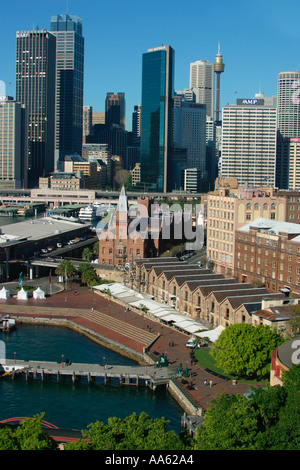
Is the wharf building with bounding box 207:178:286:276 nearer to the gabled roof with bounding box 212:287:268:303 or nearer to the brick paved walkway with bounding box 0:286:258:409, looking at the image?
the gabled roof with bounding box 212:287:268:303

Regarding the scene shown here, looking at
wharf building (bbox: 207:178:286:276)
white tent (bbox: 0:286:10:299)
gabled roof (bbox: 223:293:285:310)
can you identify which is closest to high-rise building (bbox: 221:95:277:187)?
wharf building (bbox: 207:178:286:276)

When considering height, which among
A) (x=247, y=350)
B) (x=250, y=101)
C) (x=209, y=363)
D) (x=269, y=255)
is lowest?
(x=209, y=363)

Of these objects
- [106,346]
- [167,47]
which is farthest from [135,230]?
[167,47]

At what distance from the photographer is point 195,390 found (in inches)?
1407

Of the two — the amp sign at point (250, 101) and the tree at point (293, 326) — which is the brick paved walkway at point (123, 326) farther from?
the amp sign at point (250, 101)

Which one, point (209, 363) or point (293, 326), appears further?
point (209, 363)

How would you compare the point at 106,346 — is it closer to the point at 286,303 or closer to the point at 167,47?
the point at 286,303

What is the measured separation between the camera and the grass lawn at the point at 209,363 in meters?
36.3

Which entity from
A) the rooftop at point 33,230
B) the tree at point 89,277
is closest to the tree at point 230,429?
the tree at point 89,277

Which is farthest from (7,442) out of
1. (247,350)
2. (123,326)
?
(123,326)

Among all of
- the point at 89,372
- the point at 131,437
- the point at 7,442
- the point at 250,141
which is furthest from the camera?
the point at 250,141

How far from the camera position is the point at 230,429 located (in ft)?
75.8

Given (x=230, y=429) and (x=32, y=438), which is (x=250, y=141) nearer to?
(x=230, y=429)

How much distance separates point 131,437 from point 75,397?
51.3 feet
